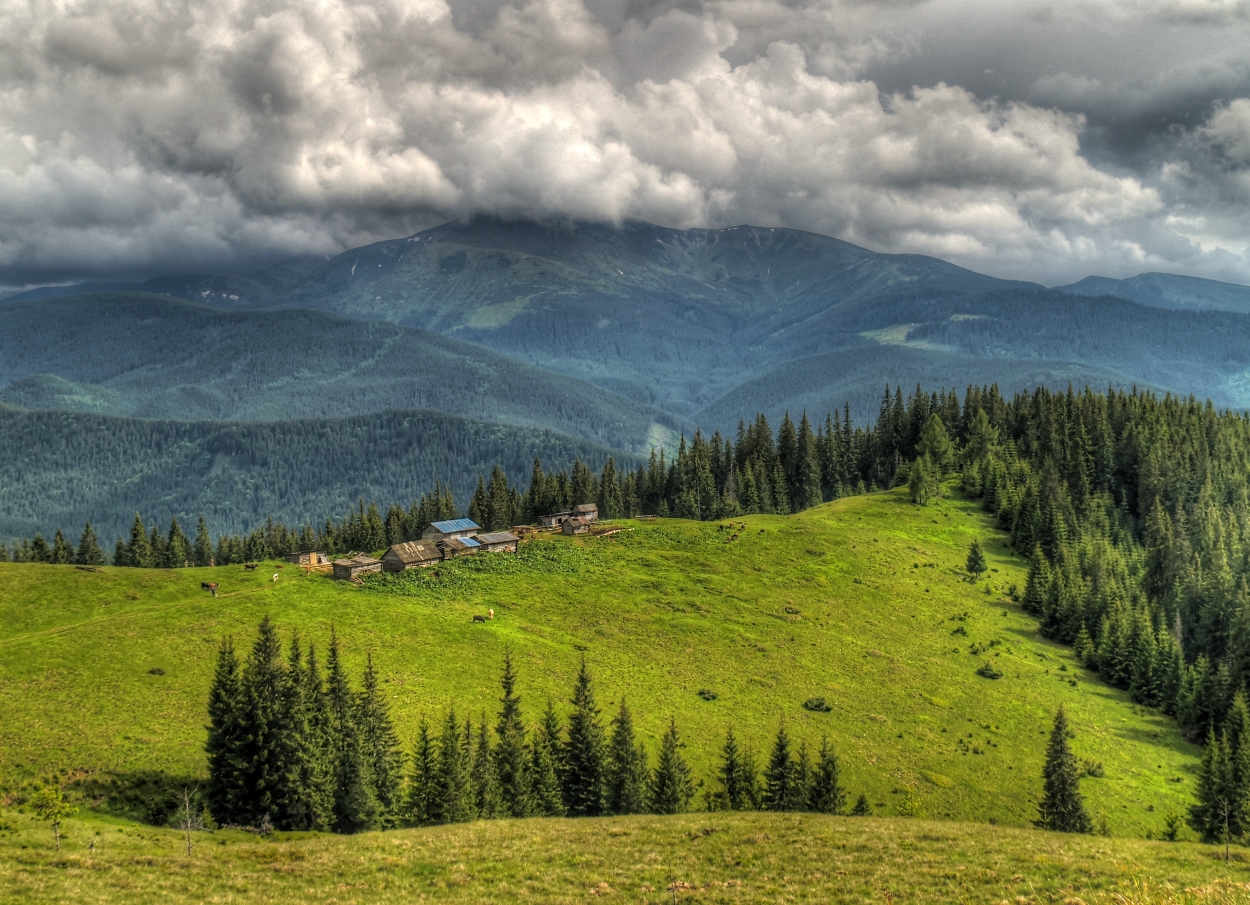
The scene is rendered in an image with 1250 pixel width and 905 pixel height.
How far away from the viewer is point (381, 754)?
177ft

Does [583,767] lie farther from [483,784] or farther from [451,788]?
[451,788]

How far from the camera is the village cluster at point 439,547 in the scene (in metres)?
112

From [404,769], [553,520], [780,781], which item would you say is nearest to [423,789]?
[404,769]

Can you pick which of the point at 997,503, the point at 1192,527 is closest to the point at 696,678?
the point at 997,503

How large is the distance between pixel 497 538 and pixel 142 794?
78894mm

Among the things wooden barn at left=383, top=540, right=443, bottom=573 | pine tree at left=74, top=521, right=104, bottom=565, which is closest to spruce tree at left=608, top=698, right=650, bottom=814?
wooden barn at left=383, top=540, right=443, bottom=573

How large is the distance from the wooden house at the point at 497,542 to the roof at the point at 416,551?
8320mm

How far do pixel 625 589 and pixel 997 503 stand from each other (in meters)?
96.6

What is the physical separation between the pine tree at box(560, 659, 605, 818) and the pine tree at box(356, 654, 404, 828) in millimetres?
12847

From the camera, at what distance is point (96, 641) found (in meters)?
75.8

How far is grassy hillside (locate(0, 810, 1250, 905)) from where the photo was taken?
30.8 metres

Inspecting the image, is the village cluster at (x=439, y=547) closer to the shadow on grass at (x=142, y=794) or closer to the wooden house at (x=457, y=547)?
the wooden house at (x=457, y=547)

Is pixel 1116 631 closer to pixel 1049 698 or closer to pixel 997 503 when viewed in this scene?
pixel 1049 698

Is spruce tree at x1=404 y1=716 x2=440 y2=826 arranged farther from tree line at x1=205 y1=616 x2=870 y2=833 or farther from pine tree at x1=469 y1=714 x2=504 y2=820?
pine tree at x1=469 y1=714 x2=504 y2=820
